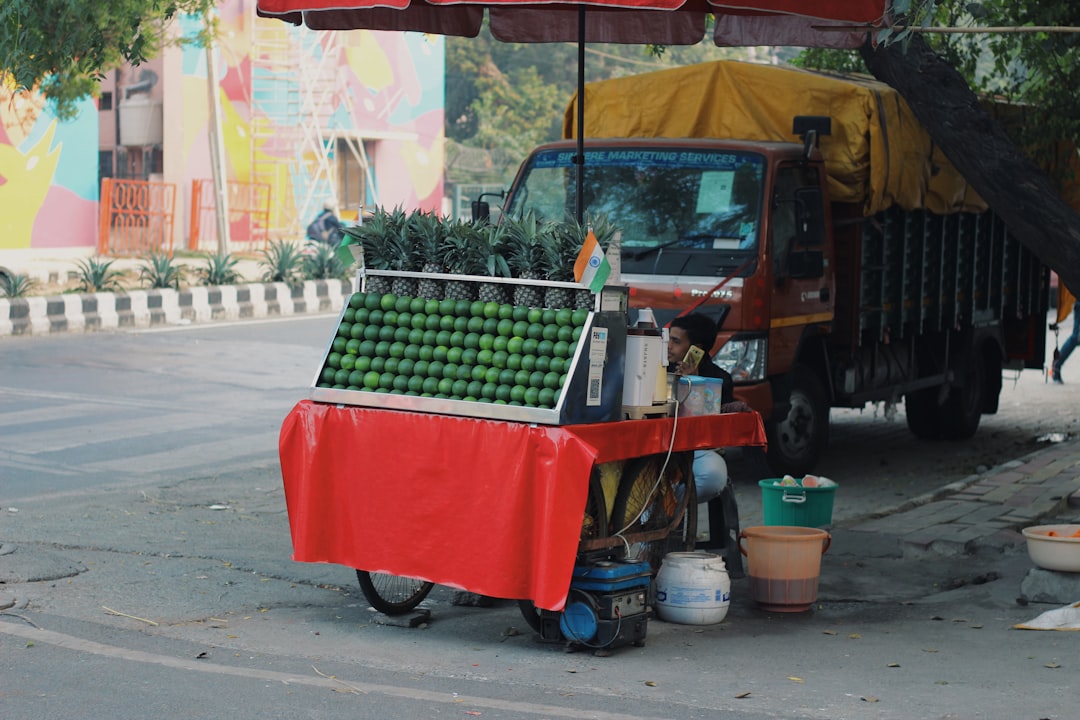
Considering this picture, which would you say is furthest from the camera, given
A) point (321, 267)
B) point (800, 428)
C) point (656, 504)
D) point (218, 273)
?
point (321, 267)

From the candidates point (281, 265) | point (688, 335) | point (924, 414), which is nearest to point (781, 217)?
point (688, 335)

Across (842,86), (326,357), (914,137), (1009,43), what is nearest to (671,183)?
(842,86)

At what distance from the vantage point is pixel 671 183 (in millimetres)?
9719

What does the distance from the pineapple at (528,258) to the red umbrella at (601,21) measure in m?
1.39

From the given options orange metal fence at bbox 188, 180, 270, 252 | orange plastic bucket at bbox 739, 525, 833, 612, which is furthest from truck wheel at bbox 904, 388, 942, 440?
orange metal fence at bbox 188, 180, 270, 252

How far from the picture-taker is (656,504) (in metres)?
→ 6.48

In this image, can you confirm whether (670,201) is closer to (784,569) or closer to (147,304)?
(784,569)

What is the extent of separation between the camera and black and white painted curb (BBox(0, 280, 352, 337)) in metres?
16.9

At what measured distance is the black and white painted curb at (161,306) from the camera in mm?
16906

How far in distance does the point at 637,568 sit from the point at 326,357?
62.3 inches

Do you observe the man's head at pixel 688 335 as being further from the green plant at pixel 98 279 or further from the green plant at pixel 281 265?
the green plant at pixel 281 265

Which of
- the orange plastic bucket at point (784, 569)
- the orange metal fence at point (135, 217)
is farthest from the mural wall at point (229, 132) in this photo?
the orange plastic bucket at point (784, 569)

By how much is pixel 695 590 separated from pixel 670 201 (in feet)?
13.1

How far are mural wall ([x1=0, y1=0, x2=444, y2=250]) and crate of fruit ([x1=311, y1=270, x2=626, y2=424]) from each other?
37.9 feet
